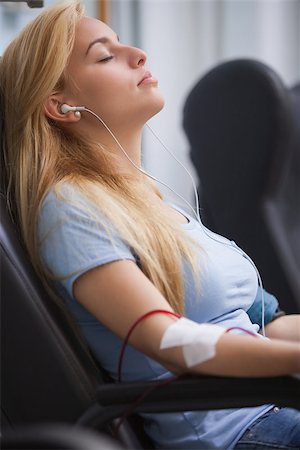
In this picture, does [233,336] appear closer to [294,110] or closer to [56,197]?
[56,197]

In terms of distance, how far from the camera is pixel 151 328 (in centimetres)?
112

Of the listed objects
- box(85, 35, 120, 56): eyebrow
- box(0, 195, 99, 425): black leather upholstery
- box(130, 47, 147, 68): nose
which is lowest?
box(0, 195, 99, 425): black leather upholstery

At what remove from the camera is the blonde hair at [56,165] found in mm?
1259

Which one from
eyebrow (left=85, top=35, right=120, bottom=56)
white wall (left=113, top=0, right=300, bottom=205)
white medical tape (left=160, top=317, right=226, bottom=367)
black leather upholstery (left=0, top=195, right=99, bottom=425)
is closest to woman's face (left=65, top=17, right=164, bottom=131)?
eyebrow (left=85, top=35, right=120, bottom=56)

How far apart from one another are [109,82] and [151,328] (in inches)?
18.6

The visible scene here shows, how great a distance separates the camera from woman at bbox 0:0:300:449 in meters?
1.14

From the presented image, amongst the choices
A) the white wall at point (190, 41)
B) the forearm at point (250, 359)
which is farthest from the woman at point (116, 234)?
the white wall at point (190, 41)

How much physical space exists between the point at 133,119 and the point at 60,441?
0.78 meters

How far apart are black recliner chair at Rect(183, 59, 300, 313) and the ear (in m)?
0.90

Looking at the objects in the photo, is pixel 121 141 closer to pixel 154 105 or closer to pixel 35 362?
pixel 154 105

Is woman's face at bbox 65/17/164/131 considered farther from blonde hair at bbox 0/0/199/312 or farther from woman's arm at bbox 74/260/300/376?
woman's arm at bbox 74/260/300/376

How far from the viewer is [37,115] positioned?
138 cm

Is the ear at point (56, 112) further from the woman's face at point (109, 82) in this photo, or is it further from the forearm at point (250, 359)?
the forearm at point (250, 359)

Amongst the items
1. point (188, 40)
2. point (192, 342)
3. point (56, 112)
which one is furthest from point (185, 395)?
point (188, 40)
